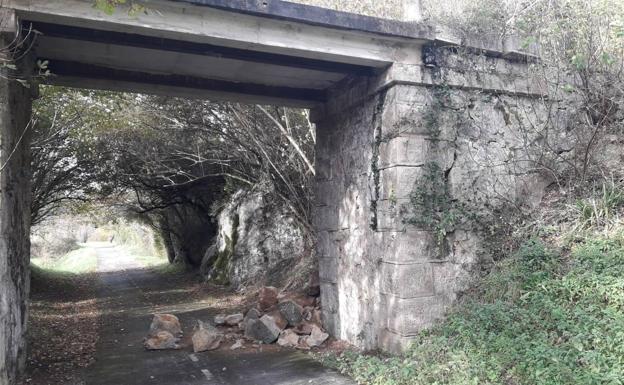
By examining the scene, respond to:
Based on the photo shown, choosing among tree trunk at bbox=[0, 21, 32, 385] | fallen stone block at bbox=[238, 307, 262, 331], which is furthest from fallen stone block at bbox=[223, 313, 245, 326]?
tree trunk at bbox=[0, 21, 32, 385]

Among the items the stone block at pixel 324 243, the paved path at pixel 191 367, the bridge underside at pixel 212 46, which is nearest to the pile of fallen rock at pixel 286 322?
the paved path at pixel 191 367

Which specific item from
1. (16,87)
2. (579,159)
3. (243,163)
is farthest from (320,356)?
(243,163)

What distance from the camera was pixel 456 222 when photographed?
5766mm

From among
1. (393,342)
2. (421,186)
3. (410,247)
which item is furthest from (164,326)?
(421,186)

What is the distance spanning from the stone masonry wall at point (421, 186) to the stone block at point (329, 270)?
0.52m

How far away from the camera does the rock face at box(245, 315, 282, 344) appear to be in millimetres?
7332

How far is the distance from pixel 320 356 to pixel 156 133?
9126 millimetres

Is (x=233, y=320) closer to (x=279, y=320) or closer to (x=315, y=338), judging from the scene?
(x=279, y=320)

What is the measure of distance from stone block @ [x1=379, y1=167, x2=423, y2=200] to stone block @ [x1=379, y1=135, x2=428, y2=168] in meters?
0.07

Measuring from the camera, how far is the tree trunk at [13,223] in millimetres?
4406

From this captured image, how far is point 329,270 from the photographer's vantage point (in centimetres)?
726

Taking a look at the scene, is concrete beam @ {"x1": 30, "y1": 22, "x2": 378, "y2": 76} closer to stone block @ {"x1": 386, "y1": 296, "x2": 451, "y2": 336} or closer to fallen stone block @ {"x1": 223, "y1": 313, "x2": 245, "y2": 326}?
stone block @ {"x1": 386, "y1": 296, "x2": 451, "y2": 336}

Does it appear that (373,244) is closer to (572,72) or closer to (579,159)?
(579,159)

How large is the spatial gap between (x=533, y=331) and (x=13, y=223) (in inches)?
216
